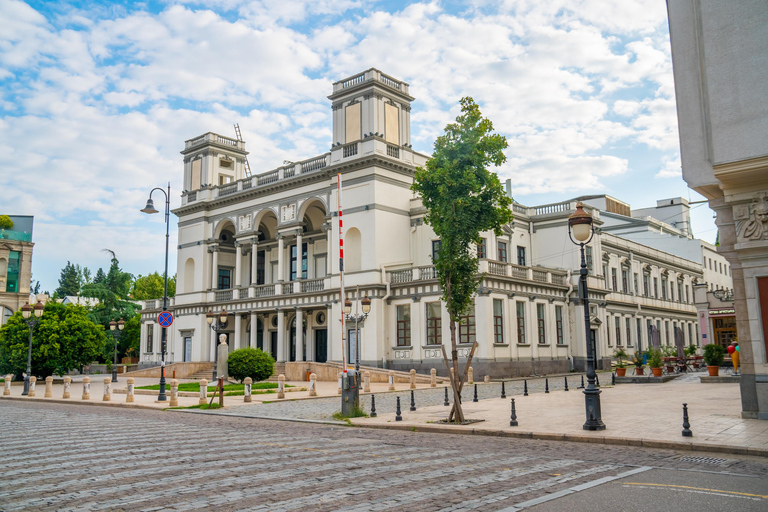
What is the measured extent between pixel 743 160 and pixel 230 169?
147 ft

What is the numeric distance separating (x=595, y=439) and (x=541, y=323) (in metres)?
26.9

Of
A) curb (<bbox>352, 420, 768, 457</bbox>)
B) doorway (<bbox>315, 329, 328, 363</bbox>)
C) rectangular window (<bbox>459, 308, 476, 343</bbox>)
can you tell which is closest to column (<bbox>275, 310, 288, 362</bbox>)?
doorway (<bbox>315, 329, 328, 363</bbox>)

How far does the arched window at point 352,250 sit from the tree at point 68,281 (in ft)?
230

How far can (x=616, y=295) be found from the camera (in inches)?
1908

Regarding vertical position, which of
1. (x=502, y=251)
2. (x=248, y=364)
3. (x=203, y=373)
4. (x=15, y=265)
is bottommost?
(x=203, y=373)

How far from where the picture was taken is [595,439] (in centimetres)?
1187

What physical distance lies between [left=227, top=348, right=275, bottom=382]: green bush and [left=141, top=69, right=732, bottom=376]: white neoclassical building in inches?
189

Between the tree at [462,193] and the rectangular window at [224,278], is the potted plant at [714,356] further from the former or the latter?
the rectangular window at [224,278]

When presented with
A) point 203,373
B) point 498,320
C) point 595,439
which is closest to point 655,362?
point 498,320

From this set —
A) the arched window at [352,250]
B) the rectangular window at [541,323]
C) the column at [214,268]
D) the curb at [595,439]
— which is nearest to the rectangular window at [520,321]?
the rectangular window at [541,323]

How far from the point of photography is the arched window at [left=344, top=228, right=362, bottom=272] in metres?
39.4

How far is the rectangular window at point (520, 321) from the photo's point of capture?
36094 mm

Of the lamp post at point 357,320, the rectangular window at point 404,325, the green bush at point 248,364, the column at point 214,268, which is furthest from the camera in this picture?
the column at point 214,268

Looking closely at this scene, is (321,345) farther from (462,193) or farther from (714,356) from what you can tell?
(462,193)
